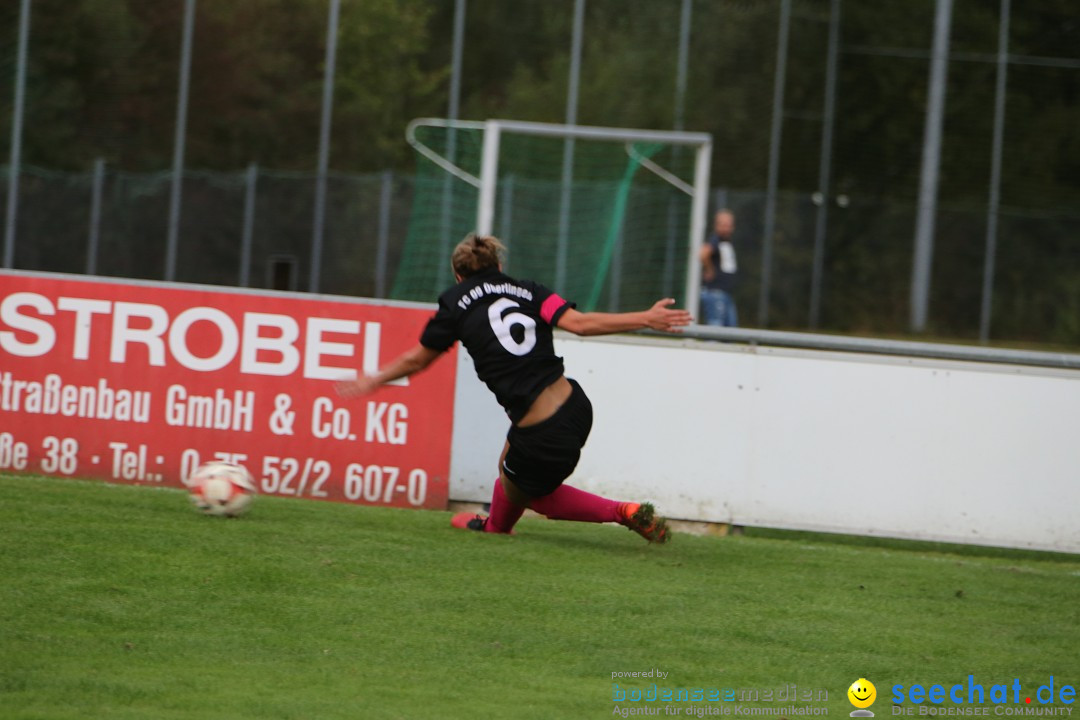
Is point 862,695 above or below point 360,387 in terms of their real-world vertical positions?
below

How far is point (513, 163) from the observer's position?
26422 millimetres

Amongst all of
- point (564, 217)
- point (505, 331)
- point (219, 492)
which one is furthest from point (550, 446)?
point (564, 217)

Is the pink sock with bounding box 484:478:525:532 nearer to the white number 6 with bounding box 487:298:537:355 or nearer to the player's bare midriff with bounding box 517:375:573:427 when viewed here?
the player's bare midriff with bounding box 517:375:573:427

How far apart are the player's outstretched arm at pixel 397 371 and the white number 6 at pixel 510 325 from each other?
1.22 ft

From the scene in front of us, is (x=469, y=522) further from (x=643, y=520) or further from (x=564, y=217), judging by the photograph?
(x=564, y=217)

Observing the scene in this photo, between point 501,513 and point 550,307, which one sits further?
point 501,513

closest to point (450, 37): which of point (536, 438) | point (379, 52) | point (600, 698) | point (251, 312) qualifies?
point (379, 52)

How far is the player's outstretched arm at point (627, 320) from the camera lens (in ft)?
23.0

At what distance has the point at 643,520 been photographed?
25.4 ft

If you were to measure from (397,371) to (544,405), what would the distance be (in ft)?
2.65

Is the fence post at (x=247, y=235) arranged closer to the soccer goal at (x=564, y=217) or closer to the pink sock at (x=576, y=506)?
the soccer goal at (x=564, y=217)

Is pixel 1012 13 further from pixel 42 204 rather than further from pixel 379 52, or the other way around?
pixel 42 204

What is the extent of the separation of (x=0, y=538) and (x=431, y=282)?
15.6 m
